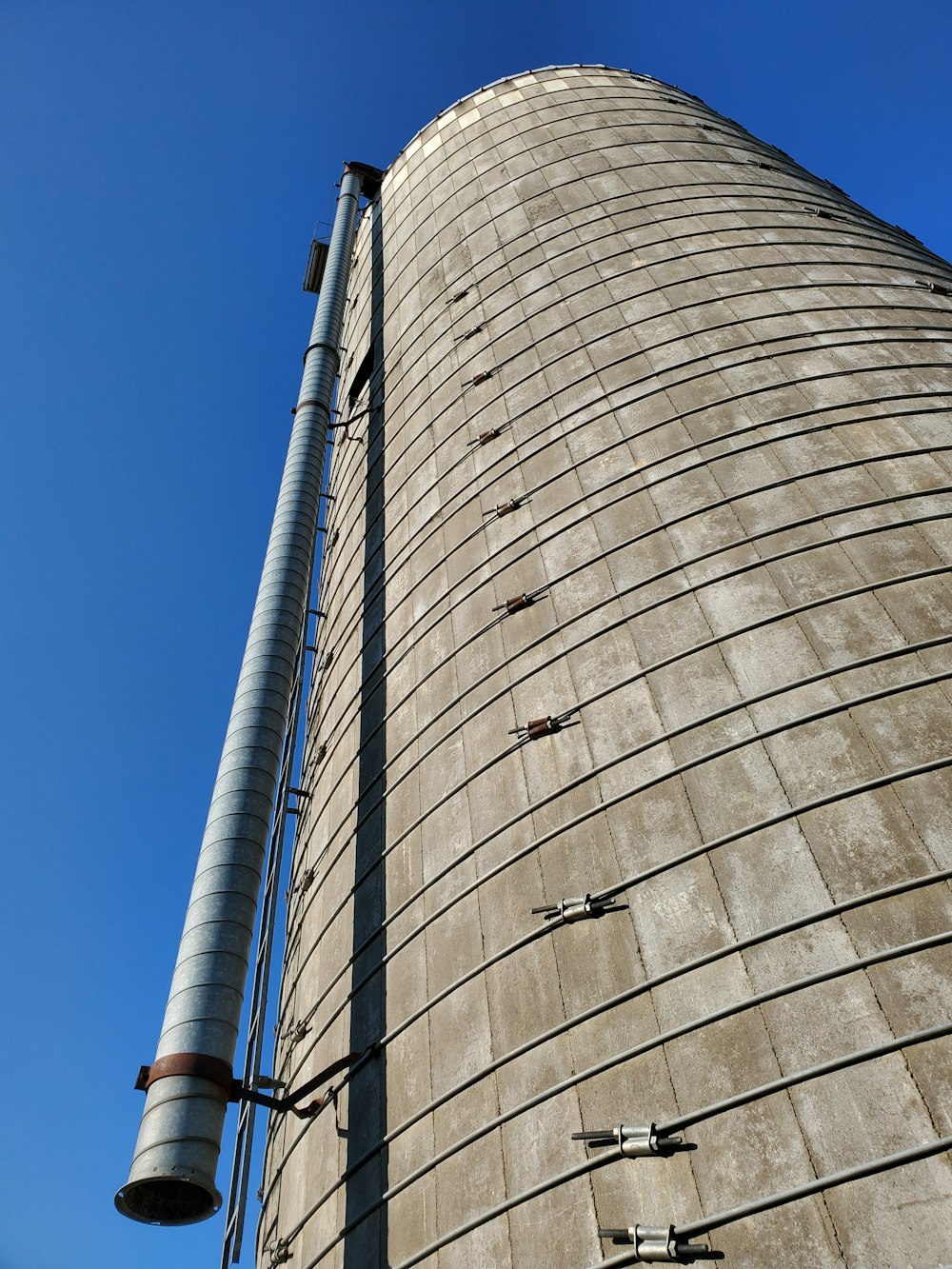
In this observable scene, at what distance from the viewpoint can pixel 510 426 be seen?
55.9ft

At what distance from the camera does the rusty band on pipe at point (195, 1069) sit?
1167 cm

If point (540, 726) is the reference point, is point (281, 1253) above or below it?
below

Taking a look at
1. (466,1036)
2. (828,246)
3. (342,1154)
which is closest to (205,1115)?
(342,1154)

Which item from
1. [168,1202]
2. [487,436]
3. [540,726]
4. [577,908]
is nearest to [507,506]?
[487,436]

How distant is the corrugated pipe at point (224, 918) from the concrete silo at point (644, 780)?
3.73 ft

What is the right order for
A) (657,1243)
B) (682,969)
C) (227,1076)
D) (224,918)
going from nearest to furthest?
1. (657,1243)
2. (682,969)
3. (227,1076)
4. (224,918)

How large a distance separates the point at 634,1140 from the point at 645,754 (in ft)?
13.0

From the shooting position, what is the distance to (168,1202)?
37.1ft

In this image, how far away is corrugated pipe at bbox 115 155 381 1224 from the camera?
36.6ft

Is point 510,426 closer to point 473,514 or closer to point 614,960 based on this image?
point 473,514

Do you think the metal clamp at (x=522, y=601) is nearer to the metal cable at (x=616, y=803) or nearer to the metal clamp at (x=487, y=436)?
the metal cable at (x=616, y=803)

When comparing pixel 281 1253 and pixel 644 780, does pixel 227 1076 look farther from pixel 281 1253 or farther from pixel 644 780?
pixel 644 780

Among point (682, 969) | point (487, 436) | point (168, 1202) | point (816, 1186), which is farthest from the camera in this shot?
point (487, 436)

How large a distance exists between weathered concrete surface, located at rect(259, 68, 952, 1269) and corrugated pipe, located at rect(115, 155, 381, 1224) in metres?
1.12
